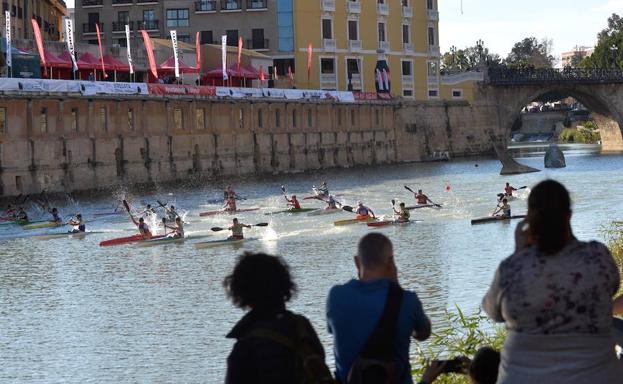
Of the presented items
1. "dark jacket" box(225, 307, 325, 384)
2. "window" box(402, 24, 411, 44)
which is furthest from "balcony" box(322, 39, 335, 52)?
"dark jacket" box(225, 307, 325, 384)

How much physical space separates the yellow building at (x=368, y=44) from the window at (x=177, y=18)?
30.2 feet

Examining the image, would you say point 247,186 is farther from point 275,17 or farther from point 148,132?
point 275,17

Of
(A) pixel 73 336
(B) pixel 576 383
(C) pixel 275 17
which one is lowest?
(A) pixel 73 336

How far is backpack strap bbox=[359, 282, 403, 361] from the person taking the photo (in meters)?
8.01

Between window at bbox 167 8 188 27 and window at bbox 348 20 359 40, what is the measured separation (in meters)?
13.2

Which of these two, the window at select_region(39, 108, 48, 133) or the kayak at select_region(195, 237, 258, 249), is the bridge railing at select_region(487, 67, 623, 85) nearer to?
the window at select_region(39, 108, 48, 133)

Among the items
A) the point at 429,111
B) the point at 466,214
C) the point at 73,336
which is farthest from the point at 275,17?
the point at 73,336

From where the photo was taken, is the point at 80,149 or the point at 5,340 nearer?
the point at 5,340

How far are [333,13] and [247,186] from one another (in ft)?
95.3

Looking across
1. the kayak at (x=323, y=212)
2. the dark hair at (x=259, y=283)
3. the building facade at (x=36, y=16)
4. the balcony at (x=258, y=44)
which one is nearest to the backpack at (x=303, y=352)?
the dark hair at (x=259, y=283)

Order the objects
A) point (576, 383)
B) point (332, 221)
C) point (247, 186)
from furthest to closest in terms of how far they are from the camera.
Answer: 1. point (247, 186)
2. point (332, 221)
3. point (576, 383)

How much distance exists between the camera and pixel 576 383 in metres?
7.43

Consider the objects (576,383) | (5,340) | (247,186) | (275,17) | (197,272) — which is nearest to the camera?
(576,383)

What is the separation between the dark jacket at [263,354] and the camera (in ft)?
24.7
